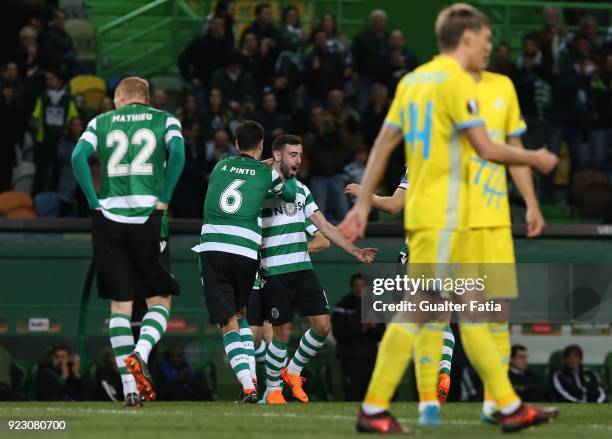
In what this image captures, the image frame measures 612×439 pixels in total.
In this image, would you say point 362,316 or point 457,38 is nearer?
point 457,38

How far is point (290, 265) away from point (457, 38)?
502 cm

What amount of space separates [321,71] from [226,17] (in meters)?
1.61

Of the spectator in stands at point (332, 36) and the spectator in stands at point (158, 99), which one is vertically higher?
the spectator in stands at point (332, 36)

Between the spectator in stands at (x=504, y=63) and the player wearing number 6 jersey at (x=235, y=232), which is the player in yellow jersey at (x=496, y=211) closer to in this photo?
the player wearing number 6 jersey at (x=235, y=232)

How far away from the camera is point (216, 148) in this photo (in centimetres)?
1886

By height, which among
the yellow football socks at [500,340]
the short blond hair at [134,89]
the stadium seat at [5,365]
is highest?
the short blond hair at [134,89]

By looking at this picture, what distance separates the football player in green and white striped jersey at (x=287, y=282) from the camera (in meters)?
12.8

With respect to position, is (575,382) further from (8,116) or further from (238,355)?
(8,116)

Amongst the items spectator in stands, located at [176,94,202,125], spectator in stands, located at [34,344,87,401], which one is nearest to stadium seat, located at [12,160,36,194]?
spectator in stands, located at [176,94,202,125]

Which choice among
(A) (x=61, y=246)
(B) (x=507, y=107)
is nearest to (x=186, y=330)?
(A) (x=61, y=246)

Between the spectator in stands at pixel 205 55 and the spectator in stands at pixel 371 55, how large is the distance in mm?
1741

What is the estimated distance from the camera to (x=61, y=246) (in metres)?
16.6

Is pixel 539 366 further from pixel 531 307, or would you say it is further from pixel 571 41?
pixel 571 41
